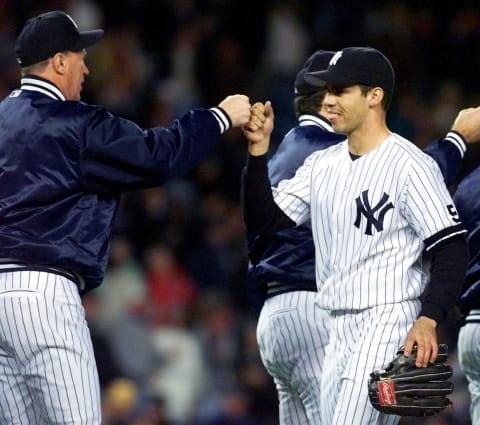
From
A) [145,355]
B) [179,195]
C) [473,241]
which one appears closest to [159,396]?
[145,355]

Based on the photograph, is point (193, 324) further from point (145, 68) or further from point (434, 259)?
point (434, 259)

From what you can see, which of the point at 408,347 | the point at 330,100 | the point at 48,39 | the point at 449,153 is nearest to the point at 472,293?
the point at 449,153

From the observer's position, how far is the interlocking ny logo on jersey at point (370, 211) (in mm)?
5055

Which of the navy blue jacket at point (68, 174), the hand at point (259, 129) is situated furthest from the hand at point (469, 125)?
the navy blue jacket at point (68, 174)

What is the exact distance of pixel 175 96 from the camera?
10.9 meters

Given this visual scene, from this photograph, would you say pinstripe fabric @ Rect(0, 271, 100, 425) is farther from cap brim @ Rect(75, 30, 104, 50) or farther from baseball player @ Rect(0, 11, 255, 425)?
cap brim @ Rect(75, 30, 104, 50)

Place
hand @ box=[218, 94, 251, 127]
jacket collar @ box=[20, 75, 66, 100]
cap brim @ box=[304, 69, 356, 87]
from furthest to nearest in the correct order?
hand @ box=[218, 94, 251, 127], jacket collar @ box=[20, 75, 66, 100], cap brim @ box=[304, 69, 356, 87]

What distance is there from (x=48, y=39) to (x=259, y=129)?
927mm

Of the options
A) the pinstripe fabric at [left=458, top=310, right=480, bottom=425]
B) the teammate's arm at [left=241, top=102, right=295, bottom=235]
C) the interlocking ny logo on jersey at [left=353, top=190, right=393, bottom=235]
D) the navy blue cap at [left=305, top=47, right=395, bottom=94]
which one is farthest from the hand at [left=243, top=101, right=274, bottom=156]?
the pinstripe fabric at [left=458, top=310, right=480, bottom=425]

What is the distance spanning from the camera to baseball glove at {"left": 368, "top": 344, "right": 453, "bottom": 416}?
15.9 feet

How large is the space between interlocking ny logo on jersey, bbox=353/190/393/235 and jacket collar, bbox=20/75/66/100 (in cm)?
130

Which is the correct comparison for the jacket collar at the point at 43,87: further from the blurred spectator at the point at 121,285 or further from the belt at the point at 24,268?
the blurred spectator at the point at 121,285

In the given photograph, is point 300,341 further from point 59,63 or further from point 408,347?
point 59,63

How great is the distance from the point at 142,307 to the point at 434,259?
4.71 metres
